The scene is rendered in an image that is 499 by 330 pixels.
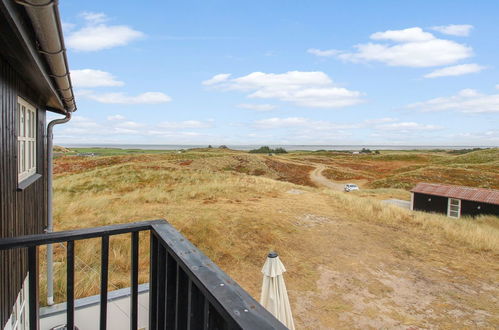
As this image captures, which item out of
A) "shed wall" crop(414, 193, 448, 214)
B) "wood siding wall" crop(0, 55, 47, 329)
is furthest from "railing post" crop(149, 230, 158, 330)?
"shed wall" crop(414, 193, 448, 214)

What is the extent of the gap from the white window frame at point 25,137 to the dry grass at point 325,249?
2657 millimetres

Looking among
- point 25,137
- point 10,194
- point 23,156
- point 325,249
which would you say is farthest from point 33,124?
point 325,249

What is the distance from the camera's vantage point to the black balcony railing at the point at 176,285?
0.89m

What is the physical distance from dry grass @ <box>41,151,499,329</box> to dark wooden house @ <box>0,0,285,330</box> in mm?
3215

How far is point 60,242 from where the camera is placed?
1.52 m

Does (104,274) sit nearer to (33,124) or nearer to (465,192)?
(33,124)

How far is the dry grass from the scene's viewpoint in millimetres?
6238

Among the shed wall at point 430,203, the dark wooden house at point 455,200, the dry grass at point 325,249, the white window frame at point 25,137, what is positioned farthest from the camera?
the shed wall at point 430,203

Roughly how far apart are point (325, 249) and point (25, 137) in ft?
26.3

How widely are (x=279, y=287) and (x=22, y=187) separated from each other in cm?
339

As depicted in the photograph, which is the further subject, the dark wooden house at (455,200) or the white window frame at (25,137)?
the dark wooden house at (455,200)

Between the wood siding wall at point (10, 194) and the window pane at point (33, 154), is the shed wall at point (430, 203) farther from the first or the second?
the wood siding wall at point (10, 194)

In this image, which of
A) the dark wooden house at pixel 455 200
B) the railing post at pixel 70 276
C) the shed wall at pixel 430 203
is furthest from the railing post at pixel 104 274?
the shed wall at pixel 430 203

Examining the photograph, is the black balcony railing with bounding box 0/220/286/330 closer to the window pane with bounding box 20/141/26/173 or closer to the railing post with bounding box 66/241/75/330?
the railing post with bounding box 66/241/75/330
